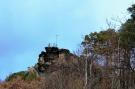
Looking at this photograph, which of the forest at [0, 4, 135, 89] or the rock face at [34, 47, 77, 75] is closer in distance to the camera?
the forest at [0, 4, 135, 89]

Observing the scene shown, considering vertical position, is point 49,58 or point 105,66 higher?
point 49,58

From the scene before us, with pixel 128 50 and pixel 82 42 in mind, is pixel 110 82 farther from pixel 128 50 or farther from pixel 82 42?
pixel 82 42

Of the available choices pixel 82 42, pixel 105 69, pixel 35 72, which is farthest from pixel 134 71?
pixel 35 72

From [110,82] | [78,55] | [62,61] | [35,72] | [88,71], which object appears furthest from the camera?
[35,72]

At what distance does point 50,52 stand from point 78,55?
1256 centimetres

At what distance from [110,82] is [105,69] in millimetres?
1573

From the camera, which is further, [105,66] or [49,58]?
[49,58]

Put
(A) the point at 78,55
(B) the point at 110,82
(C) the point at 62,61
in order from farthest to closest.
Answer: (C) the point at 62,61, (A) the point at 78,55, (B) the point at 110,82

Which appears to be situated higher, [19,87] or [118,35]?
[118,35]

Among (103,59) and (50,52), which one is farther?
(50,52)

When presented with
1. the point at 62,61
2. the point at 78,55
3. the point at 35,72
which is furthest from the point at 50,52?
the point at 78,55

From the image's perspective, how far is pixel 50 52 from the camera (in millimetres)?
54125

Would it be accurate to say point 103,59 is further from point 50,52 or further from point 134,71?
point 50,52

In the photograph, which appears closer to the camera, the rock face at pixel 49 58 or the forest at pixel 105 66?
the forest at pixel 105 66
